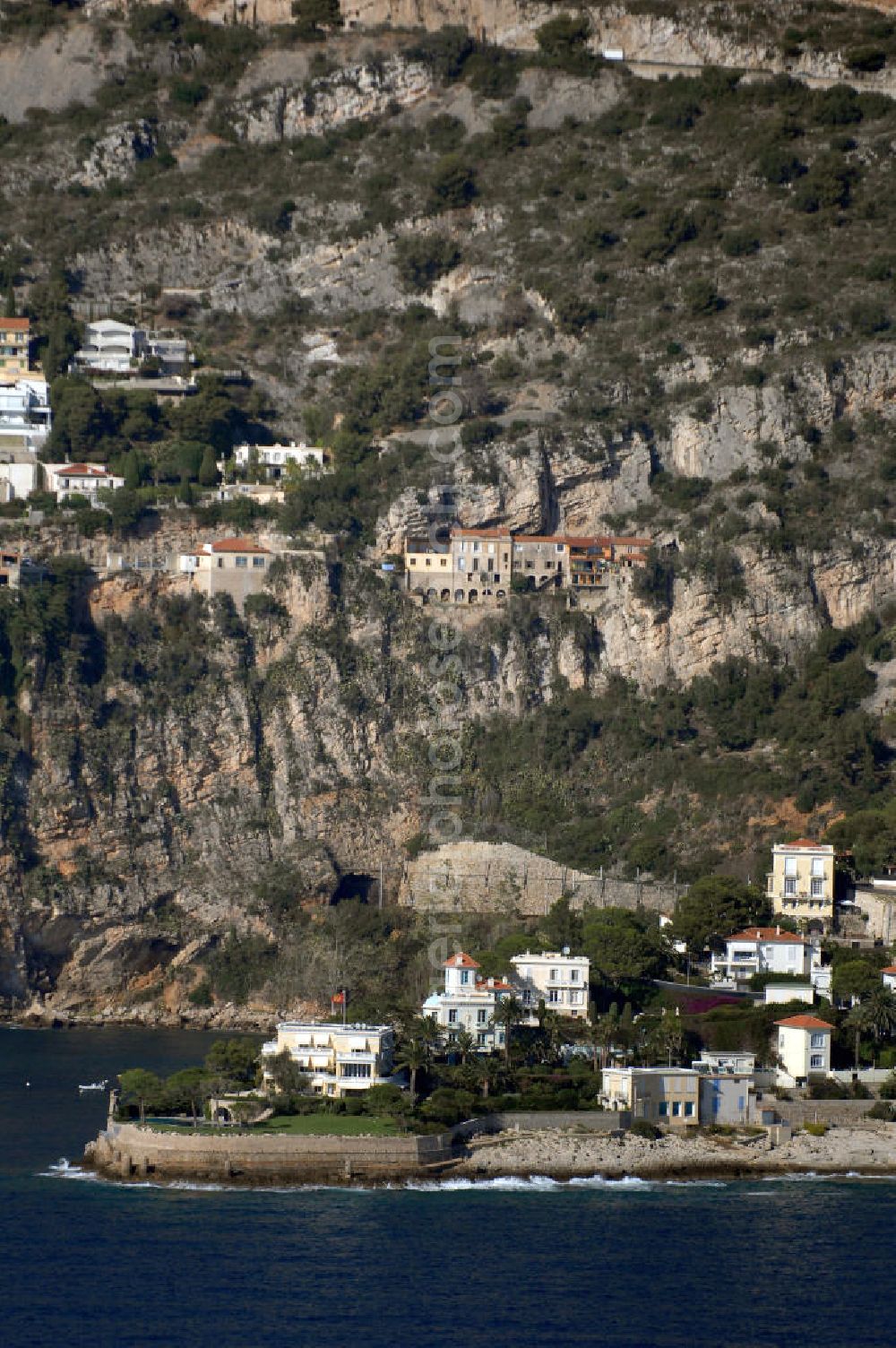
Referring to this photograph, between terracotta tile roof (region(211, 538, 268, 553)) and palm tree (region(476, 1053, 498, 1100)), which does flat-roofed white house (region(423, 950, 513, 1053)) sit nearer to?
palm tree (region(476, 1053, 498, 1100))

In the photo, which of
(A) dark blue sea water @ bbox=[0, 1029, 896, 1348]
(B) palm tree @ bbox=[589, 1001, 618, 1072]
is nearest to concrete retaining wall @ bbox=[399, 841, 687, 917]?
(B) palm tree @ bbox=[589, 1001, 618, 1072]

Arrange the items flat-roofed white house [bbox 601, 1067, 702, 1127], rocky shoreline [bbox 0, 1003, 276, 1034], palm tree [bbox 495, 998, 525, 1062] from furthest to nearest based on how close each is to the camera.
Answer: rocky shoreline [bbox 0, 1003, 276, 1034] < palm tree [bbox 495, 998, 525, 1062] < flat-roofed white house [bbox 601, 1067, 702, 1127]

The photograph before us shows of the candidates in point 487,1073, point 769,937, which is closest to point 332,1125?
point 487,1073

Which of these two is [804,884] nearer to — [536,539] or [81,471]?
[536,539]

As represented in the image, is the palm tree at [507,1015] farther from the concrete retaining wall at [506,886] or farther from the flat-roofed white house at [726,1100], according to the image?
the concrete retaining wall at [506,886]

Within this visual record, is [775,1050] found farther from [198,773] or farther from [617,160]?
[617,160]

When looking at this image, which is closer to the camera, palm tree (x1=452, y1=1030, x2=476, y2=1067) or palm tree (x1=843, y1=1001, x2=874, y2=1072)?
palm tree (x1=452, y1=1030, x2=476, y2=1067)

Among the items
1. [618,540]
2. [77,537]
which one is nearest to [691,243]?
[618,540]
